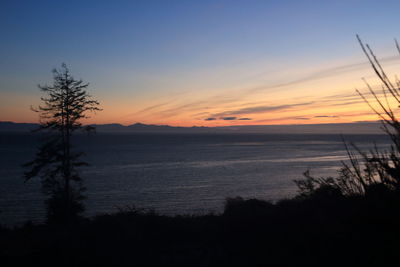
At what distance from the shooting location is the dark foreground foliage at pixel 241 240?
428cm

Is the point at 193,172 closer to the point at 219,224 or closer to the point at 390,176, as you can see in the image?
the point at 219,224

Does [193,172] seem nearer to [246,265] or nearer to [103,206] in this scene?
[103,206]

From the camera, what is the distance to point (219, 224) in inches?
309

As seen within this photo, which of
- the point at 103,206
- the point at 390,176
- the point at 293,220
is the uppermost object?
the point at 390,176

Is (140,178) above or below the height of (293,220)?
below

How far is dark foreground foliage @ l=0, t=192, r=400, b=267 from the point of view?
14.0 ft

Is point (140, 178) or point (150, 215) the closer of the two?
point (150, 215)

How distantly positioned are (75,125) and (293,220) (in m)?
16.8

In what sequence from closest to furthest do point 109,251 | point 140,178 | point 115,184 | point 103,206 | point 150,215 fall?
1. point 109,251
2. point 150,215
3. point 103,206
4. point 115,184
5. point 140,178

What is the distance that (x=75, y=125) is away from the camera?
66.0ft

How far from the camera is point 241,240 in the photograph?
21.4ft

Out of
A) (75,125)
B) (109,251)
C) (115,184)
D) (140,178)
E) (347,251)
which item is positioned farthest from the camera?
(140,178)

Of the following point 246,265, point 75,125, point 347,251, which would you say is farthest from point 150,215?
point 75,125

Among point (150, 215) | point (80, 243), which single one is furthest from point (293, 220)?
point (80, 243)
